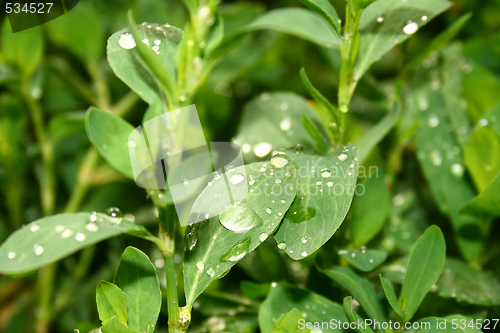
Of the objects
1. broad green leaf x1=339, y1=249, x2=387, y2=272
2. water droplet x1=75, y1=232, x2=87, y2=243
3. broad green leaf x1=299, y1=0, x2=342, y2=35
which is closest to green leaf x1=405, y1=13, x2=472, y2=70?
broad green leaf x1=299, y1=0, x2=342, y2=35

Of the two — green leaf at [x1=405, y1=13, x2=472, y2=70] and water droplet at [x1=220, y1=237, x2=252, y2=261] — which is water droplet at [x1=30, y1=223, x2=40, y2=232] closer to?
water droplet at [x1=220, y1=237, x2=252, y2=261]

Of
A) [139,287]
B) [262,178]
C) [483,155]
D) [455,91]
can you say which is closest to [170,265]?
[139,287]

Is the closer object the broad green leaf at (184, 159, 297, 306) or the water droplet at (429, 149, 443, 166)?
the broad green leaf at (184, 159, 297, 306)

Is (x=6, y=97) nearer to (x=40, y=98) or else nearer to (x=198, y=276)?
(x=40, y=98)

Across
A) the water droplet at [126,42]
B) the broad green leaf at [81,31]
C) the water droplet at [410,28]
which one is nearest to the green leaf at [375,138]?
the water droplet at [410,28]

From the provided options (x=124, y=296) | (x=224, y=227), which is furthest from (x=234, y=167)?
(x=124, y=296)

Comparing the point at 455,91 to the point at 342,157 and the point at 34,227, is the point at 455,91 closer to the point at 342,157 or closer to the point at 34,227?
the point at 342,157
